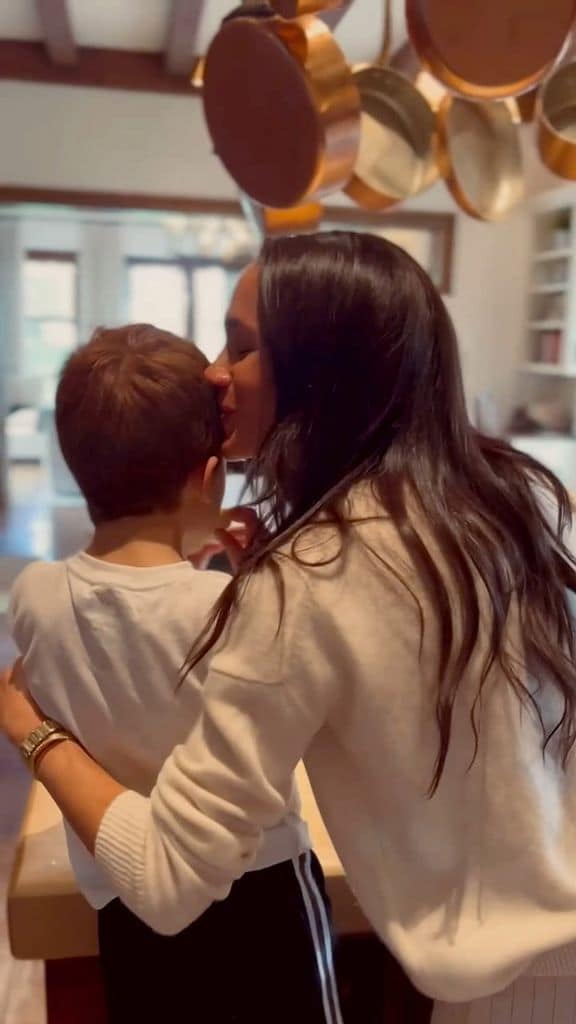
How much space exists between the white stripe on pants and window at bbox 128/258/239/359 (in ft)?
28.4

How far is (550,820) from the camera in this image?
2.31ft

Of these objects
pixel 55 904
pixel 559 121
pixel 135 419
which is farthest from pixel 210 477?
pixel 559 121

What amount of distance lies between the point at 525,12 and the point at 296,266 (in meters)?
0.83

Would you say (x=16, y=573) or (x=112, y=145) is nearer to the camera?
(x=112, y=145)

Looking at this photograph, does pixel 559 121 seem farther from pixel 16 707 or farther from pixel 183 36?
pixel 183 36

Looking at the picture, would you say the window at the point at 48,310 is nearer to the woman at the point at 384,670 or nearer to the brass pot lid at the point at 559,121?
the brass pot lid at the point at 559,121

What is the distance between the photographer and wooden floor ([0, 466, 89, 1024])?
1752 mm

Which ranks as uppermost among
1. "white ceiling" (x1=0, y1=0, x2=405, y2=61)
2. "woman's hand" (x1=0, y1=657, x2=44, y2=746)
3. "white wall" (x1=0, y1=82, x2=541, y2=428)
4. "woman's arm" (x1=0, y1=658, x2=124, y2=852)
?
"white ceiling" (x1=0, y1=0, x2=405, y2=61)

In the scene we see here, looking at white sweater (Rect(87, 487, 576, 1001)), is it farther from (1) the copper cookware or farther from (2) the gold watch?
(1) the copper cookware

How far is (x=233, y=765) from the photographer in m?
0.66

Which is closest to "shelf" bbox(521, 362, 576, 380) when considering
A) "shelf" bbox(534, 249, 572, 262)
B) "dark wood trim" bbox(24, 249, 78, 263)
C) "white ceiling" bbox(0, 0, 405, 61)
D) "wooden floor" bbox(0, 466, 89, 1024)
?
"shelf" bbox(534, 249, 572, 262)

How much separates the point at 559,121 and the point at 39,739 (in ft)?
5.15

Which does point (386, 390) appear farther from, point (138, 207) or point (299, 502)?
point (138, 207)

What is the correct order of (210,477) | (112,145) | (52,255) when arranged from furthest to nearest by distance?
(52,255)
(112,145)
(210,477)
